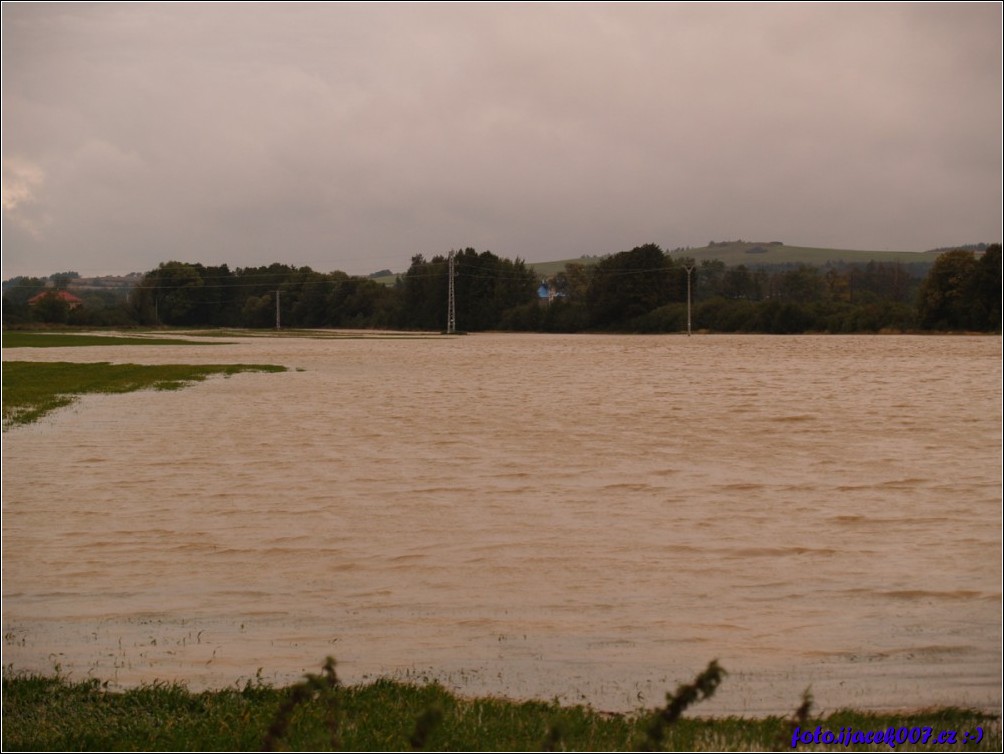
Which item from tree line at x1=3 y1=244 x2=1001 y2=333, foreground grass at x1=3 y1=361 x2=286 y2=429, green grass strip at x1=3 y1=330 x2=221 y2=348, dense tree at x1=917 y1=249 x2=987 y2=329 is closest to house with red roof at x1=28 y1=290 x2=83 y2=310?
tree line at x1=3 y1=244 x2=1001 y2=333

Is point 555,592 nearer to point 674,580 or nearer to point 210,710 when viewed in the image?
point 674,580

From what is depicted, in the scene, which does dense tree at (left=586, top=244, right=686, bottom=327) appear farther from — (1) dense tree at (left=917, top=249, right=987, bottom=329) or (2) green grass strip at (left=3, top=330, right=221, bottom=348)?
(1) dense tree at (left=917, top=249, right=987, bottom=329)

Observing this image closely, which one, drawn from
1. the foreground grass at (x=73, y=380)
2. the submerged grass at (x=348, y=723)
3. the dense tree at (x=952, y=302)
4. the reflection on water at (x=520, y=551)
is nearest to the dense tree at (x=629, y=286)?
the reflection on water at (x=520, y=551)

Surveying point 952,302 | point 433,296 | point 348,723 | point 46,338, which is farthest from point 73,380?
point 952,302

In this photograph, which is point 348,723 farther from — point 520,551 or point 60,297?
point 520,551

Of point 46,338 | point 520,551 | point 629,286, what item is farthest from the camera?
point 629,286

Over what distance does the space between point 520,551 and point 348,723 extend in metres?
5.00

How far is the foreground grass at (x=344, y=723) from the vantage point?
11.5 feet

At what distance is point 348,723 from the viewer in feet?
13.3

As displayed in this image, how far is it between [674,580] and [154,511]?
5344mm

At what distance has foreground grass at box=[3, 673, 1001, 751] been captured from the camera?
350cm

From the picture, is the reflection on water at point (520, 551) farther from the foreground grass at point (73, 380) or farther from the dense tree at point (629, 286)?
the dense tree at point (629, 286)

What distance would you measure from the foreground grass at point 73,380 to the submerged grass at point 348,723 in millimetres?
14936

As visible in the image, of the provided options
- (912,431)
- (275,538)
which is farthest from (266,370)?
(275,538)
